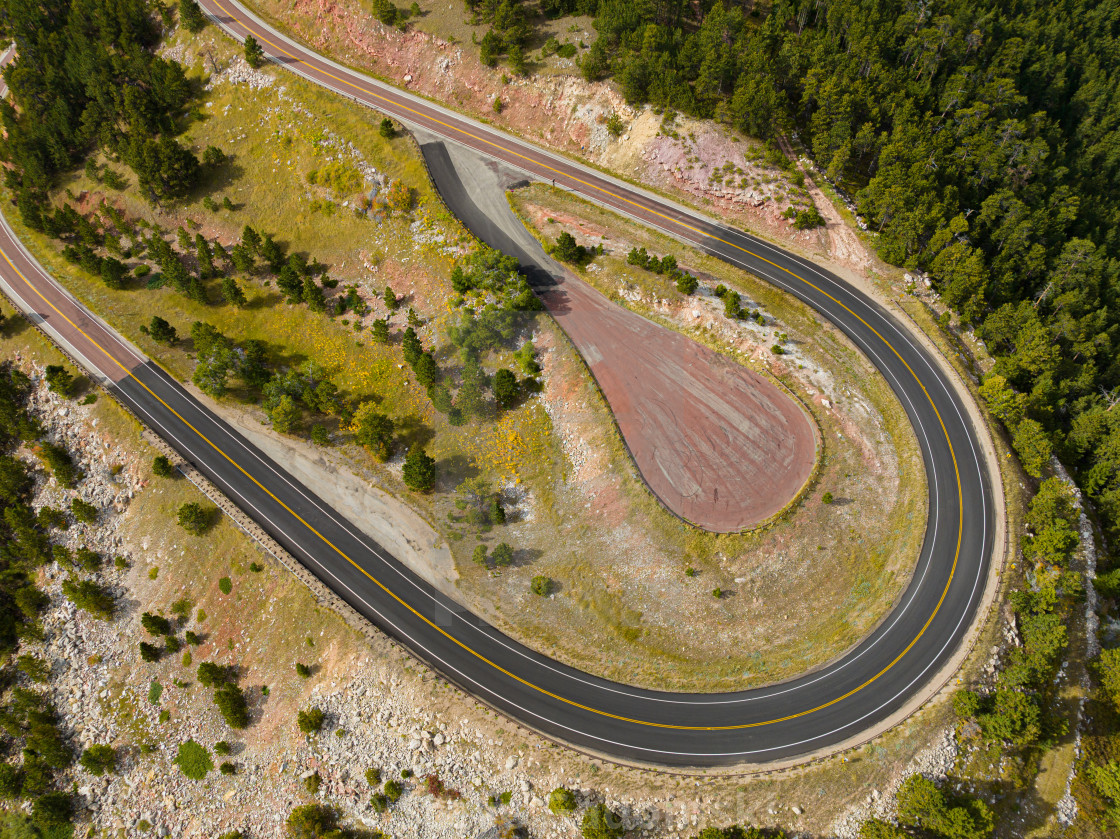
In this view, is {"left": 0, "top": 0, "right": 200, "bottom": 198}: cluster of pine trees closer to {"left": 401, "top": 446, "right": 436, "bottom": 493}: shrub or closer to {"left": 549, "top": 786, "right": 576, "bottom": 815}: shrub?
{"left": 401, "top": 446, "right": 436, "bottom": 493}: shrub

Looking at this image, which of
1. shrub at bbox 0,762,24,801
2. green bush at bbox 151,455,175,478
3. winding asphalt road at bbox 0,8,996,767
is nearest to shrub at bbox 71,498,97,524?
green bush at bbox 151,455,175,478

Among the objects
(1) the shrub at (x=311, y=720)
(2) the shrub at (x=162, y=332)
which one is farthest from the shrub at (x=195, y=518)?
(2) the shrub at (x=162, y=332)

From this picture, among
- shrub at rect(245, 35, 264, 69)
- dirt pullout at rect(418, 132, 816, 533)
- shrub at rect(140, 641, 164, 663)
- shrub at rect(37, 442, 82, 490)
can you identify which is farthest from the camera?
shrub at rect(245, 35, 264, 69)

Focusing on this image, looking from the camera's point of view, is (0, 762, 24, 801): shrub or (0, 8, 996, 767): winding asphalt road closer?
(0, 8, 996, 767): winding asphalt road

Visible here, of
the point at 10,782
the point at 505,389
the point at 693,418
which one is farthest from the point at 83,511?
the point at 693,418

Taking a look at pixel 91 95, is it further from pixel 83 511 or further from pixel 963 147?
pixel 963 147

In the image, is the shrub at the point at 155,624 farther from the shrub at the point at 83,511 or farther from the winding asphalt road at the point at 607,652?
the shrub at the point at 83,511
